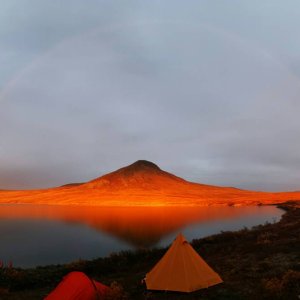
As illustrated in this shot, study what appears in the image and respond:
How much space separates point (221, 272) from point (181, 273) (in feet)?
11.1

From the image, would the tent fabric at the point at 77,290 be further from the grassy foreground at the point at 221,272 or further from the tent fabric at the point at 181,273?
the tent fabric at the point at 181,273

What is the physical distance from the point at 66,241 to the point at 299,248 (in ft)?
106

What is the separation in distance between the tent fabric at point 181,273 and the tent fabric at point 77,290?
258cm

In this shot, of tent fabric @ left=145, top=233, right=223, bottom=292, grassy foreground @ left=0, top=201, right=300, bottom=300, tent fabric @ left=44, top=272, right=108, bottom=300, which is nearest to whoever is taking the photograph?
tent fabric @ left=44, top=272, right=108, bottom=300

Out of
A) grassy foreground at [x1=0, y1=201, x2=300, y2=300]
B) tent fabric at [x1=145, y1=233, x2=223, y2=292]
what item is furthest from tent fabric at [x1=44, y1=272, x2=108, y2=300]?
tent fabric at [x1=145, y1=233, x2=223, y2=292]

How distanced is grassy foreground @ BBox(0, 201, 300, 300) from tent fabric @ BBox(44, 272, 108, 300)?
0.92 meters

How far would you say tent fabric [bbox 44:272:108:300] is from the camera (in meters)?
14.4

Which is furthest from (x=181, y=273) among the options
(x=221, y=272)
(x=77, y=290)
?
(x=77, y=290)

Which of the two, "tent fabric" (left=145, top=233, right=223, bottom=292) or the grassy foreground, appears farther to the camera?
"tent fabric" (left=145, top=233, right=223, bottom=292)

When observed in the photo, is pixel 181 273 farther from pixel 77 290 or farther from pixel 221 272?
pixel 77 290

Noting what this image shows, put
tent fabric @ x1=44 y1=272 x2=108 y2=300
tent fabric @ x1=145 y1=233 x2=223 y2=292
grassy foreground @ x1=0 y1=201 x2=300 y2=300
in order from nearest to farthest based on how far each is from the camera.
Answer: tent fabric @ x1=44 y1=272 x2=108 y2=300, grassy foreground @ x1=0 y1=201 x2=300 y2=300, tent fabric @ x1=145 y1=233 x2=223 y2=292

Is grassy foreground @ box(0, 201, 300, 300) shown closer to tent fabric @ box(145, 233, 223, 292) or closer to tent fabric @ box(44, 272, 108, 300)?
tent fabric @ box(145, 233, 223, 292)

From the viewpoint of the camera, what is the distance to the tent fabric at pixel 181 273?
1585cm

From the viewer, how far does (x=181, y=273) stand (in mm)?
16188
